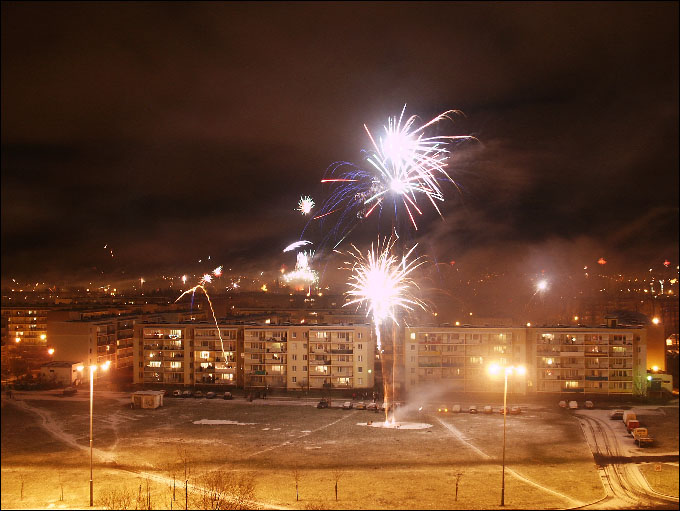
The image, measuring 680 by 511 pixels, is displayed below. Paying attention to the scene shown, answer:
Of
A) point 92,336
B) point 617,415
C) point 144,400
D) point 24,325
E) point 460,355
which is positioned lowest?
point 617,415

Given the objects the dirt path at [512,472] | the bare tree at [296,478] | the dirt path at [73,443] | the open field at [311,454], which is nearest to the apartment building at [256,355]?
the open field at [311,454]

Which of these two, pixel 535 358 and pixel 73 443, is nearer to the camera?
pixel 73 443

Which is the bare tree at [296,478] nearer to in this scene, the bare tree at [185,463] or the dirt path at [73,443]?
the dirt path at [73,443]

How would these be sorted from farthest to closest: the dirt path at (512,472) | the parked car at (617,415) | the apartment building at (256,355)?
the apartment building at (256,355)
the parked car at (617,415)
the dirt path at (512,472)

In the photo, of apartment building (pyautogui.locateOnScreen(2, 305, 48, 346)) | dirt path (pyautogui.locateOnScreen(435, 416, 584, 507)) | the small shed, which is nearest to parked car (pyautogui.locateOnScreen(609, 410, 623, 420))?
dirt path (pyautogui.locateOnScreen(435, 416, 584, 507))

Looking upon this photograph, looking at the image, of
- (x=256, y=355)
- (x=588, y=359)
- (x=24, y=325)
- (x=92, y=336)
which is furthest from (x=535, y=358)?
(x=24, y=325)

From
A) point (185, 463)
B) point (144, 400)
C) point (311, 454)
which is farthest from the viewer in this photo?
point (144, 400)

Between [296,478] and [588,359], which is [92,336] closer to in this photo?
[296,478]
